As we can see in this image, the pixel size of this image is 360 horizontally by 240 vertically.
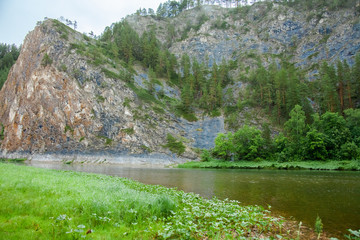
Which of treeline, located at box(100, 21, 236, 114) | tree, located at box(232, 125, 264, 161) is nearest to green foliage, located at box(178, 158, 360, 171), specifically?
tree, located at box(232, 125, 264, 161)

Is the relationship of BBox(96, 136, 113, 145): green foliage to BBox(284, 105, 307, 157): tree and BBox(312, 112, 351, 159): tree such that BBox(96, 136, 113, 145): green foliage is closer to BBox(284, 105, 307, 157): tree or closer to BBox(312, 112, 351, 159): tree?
BBox(284, 105, 307, 157): tree

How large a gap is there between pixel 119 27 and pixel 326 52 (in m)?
111

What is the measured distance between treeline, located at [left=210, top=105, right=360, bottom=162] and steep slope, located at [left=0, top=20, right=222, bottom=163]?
14106mm

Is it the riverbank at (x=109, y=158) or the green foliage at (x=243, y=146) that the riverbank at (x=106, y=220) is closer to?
the green foliage at (x=243, y=146)

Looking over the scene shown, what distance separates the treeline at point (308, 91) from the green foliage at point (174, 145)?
3599 centimetres

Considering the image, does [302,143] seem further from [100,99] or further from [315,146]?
[100,99]

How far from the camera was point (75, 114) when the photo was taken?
7100 centimetres

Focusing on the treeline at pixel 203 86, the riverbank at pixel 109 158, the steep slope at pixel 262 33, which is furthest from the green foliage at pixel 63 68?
the steep slope at pixel 262 33

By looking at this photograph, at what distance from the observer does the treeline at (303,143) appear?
45.9 metres

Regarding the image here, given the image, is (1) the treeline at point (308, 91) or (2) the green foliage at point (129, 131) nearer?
(1) the treeline at point (308, 91)

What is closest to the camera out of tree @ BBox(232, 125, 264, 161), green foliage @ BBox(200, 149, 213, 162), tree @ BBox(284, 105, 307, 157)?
tree @ BBox(284, 105, 307, 157)

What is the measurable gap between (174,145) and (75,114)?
121 feet

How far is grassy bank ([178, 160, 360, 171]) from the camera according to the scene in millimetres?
39156

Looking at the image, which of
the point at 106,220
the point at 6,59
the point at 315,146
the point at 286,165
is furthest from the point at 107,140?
the point at 6,59
